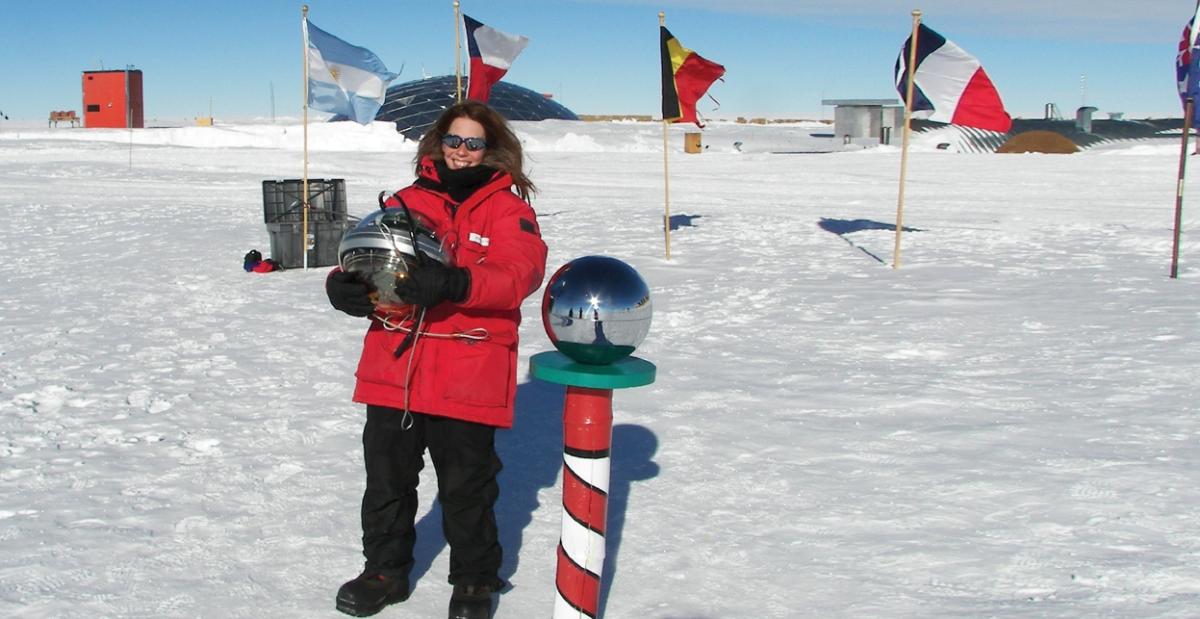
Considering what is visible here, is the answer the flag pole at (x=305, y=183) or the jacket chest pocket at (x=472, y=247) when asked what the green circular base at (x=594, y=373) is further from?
the flag pole at (x=305, y=183)

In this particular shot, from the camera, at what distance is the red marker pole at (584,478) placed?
293cm

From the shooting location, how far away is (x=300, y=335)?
25.3 feet

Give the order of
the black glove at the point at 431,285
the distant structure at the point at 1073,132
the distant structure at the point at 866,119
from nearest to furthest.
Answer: the black glove at the point at 431,285 < the distant structure at the point at 1073,132 < the distant structure at the point at 866,119

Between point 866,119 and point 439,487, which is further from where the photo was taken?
point 866,119

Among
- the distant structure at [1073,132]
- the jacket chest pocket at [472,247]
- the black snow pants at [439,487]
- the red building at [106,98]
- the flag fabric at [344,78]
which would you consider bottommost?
the black snow pants at [439,487]

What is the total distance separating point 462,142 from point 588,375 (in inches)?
34.8

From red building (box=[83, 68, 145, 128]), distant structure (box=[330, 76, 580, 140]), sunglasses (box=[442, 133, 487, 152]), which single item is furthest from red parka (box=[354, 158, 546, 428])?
red building (box=[83, 68, 145, 128])

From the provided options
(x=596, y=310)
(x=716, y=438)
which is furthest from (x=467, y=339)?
(x=716, y=438)

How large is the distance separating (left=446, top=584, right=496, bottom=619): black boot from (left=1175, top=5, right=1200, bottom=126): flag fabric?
8777 mm

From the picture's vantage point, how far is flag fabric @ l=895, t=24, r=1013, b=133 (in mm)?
10656

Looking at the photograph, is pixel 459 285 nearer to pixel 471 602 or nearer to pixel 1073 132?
pixel 471 602

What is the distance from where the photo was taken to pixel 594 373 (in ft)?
9.36

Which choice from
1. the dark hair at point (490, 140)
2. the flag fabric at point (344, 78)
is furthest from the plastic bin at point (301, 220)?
the dark hair at point (490, 140)

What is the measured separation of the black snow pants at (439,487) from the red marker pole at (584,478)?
36cm
